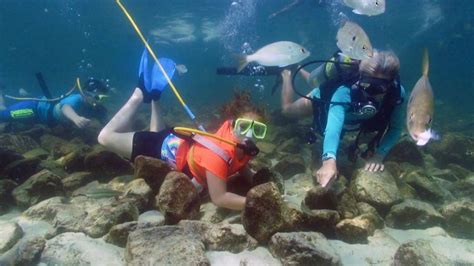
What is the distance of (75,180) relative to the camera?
222 inches

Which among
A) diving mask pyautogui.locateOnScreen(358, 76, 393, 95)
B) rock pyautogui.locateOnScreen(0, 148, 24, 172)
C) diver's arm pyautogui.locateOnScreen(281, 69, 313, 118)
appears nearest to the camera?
diving mask pyautogui.locateOnScreen(358, 76, 393, 95)

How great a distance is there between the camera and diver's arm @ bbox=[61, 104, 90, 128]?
9.37 m

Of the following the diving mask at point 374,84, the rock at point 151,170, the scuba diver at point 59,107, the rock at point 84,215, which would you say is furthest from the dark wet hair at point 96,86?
the diving mask at point 374,84

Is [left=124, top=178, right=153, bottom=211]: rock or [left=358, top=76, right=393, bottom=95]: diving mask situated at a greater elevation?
[left=358, top=76, right=393, bottom=95]: diving mask

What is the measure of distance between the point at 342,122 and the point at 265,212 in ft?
6.67

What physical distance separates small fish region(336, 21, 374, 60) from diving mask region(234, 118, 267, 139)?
1.62 m

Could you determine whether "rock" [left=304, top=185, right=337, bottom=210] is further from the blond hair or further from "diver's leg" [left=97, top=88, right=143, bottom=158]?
"diver's leg" [left=97, top=88, right=143, bottom=158]

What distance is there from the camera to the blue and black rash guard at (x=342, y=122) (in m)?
4.64

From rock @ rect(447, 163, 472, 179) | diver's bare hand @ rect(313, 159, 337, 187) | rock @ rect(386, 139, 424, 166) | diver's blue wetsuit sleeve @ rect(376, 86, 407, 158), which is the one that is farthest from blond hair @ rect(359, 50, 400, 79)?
rock @ rect(447, 163, 472, 179)

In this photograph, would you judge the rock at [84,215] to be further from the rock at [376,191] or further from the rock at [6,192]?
the rock at [376,191]

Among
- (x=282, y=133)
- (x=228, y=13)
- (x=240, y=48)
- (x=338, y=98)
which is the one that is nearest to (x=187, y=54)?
(x=240, y=48)

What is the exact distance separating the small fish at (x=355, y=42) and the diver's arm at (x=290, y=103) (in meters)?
4.22

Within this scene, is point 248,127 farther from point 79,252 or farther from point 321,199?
point 79,252

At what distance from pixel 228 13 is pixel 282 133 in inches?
1083
